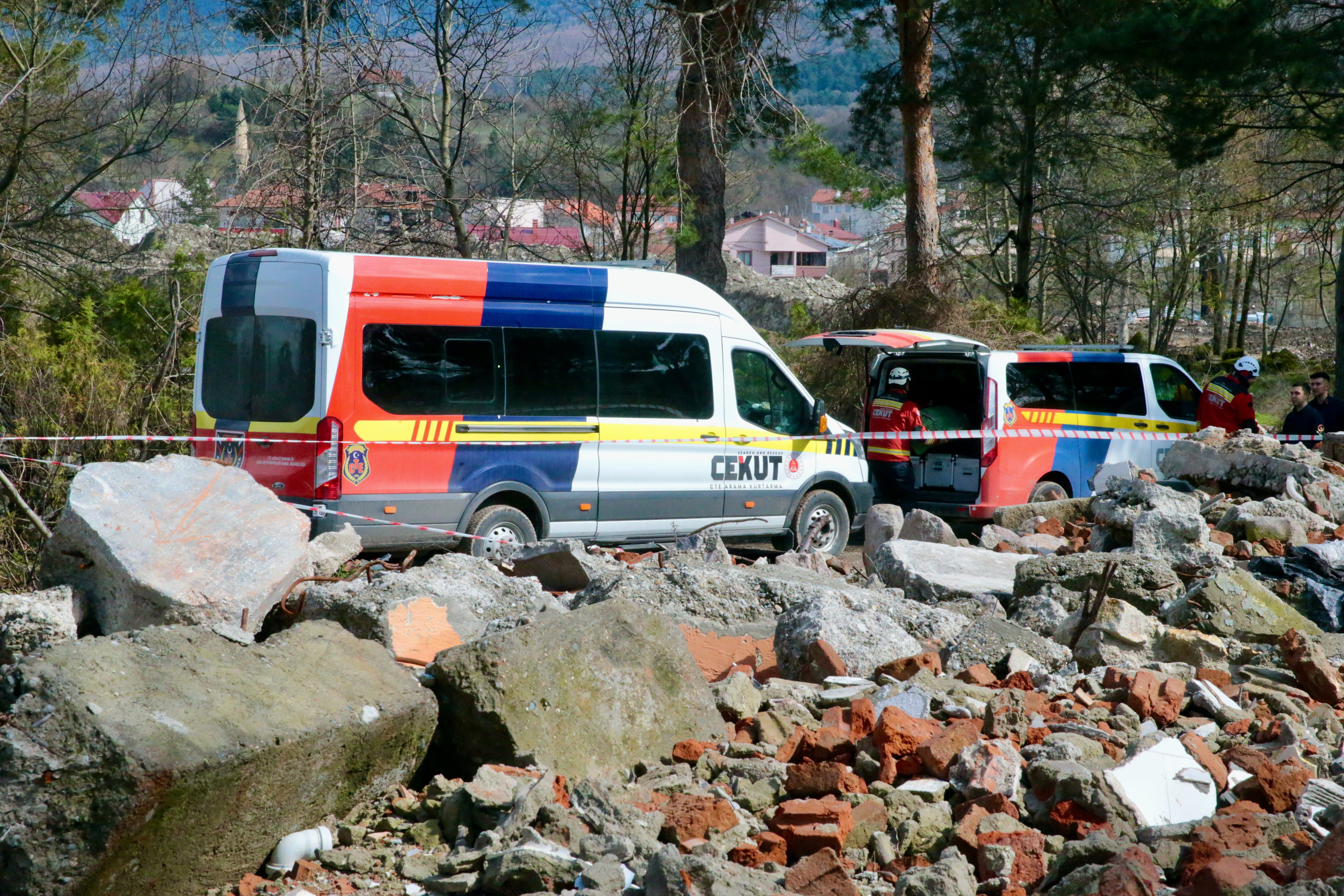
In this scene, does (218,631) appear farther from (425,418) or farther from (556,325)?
(556,325)

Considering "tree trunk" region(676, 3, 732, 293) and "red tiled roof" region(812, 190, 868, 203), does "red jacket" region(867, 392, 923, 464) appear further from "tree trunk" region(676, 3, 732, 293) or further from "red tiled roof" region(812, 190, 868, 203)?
"red tiled roof" region(812, 190, 868, 203)

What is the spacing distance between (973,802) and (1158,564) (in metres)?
3.64

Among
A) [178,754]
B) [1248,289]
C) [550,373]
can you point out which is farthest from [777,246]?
[178,754]

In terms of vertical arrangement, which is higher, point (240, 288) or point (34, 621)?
point (240, 288)

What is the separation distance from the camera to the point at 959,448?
1116cm

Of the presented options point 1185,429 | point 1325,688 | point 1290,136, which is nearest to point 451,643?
point 1325,688

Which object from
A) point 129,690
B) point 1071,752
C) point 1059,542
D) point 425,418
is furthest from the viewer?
point 1059,542

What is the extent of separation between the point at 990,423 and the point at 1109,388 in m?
1.87

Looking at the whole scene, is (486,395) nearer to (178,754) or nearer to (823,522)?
(823,522)

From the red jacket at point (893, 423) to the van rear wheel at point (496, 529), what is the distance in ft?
14.3

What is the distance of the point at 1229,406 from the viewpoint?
11.9 m

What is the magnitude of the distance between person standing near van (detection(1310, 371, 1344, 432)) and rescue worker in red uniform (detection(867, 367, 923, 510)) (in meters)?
4.98

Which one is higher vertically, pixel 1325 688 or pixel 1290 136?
pixel 1290 136

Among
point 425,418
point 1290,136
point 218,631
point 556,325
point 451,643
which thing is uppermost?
point 1290,136
